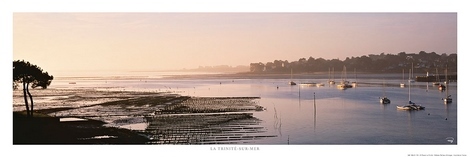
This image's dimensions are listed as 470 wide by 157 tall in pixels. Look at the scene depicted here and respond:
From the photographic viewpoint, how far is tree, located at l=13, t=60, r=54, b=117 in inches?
291

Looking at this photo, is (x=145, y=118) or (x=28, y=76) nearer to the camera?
(x=28, y=76)

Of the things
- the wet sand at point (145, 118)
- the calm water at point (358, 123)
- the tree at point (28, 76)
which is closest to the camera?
the tree at point (28, 76)

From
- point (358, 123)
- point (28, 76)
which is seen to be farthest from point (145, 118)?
point (358, 123)

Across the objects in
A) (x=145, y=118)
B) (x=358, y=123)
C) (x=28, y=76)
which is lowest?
(x=358, y=123)

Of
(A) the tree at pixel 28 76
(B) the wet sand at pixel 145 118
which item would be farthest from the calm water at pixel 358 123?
(A) the tree at pixel 28 76

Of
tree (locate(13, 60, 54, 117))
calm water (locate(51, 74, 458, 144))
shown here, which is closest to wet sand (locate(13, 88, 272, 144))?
tree (locate(13, 60, 54, 117))

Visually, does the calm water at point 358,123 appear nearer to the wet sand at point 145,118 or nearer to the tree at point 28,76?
the wet sand at point 145,118

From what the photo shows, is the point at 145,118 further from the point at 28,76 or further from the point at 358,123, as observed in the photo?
the point at 358,123

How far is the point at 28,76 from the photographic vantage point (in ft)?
26.0

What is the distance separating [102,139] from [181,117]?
10.5 ft

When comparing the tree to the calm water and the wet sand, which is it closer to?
the wet sand

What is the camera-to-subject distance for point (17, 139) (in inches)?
244

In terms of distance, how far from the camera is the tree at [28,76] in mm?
7379
